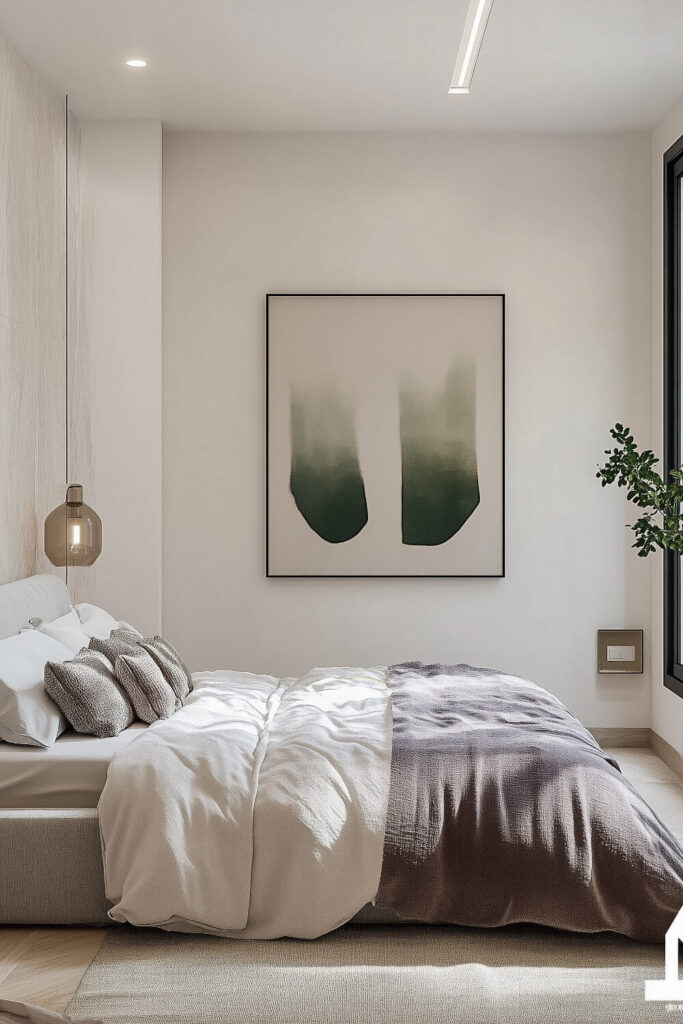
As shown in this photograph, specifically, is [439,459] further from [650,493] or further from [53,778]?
[53,778]

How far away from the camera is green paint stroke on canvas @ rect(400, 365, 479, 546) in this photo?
492cm

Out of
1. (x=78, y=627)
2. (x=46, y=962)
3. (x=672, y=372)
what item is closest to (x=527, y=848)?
(x=46, y=962)

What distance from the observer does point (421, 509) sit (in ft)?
16.2

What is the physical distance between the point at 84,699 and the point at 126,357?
228cm

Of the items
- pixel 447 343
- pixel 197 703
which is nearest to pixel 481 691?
pixel 197 703

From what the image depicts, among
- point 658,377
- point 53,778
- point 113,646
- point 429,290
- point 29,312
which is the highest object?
point 429,290

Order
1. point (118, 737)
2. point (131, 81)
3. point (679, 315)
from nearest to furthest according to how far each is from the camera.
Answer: point (118, 737) < point (131, 81) < point (679, 315)

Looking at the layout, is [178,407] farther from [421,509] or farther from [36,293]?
[421,509]

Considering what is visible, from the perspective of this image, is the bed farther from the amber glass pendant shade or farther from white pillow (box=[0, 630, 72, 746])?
the amber glass pendant shade

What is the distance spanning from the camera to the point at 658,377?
486cm

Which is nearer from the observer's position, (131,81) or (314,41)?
(314,41)

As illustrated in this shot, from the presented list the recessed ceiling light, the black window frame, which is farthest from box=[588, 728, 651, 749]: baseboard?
the recessed ceiling light

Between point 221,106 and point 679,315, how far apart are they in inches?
93.6

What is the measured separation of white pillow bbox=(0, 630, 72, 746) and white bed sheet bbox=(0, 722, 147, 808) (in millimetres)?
64
